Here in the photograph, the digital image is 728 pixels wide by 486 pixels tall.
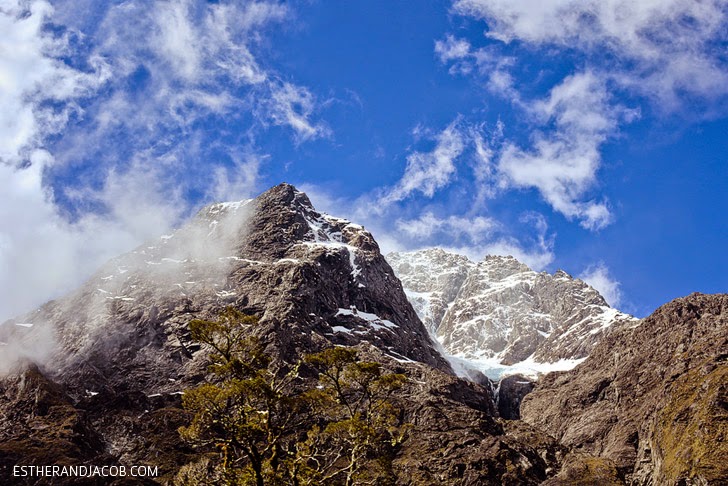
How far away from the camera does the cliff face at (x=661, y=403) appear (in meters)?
115

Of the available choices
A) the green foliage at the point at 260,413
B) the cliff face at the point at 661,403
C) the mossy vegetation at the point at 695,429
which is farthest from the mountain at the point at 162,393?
the green foliage at the point at 260,413

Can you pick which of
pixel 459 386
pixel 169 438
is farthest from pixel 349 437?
pixel 459 386

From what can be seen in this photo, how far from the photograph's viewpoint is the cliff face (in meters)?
115

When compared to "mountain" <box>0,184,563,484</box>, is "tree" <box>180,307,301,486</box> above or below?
below

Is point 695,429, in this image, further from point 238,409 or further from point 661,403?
point 238,409

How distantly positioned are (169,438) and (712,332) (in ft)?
431

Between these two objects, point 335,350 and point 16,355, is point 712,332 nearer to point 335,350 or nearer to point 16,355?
point 335,350

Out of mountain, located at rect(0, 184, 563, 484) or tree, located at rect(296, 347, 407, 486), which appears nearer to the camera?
tree, located at rect(296, 347, 407, 486)

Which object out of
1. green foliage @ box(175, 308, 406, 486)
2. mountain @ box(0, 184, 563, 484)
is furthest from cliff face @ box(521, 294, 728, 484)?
green foliage @ box(175, 308, 406, 486)

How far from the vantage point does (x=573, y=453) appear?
13925 cm

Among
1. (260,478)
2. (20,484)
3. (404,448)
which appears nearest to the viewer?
(260,478)

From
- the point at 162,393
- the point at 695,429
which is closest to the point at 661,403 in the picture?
the point at 695,429

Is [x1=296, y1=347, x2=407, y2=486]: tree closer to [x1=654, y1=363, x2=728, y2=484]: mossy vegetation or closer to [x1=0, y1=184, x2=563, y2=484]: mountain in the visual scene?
[x1=0, y1=184, x2=563, y2=484]: mountain

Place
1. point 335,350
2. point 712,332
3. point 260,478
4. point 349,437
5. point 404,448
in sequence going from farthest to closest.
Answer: point 712,332 → point 404,448 → point 335,350 → point 349,437 → point 260,478
